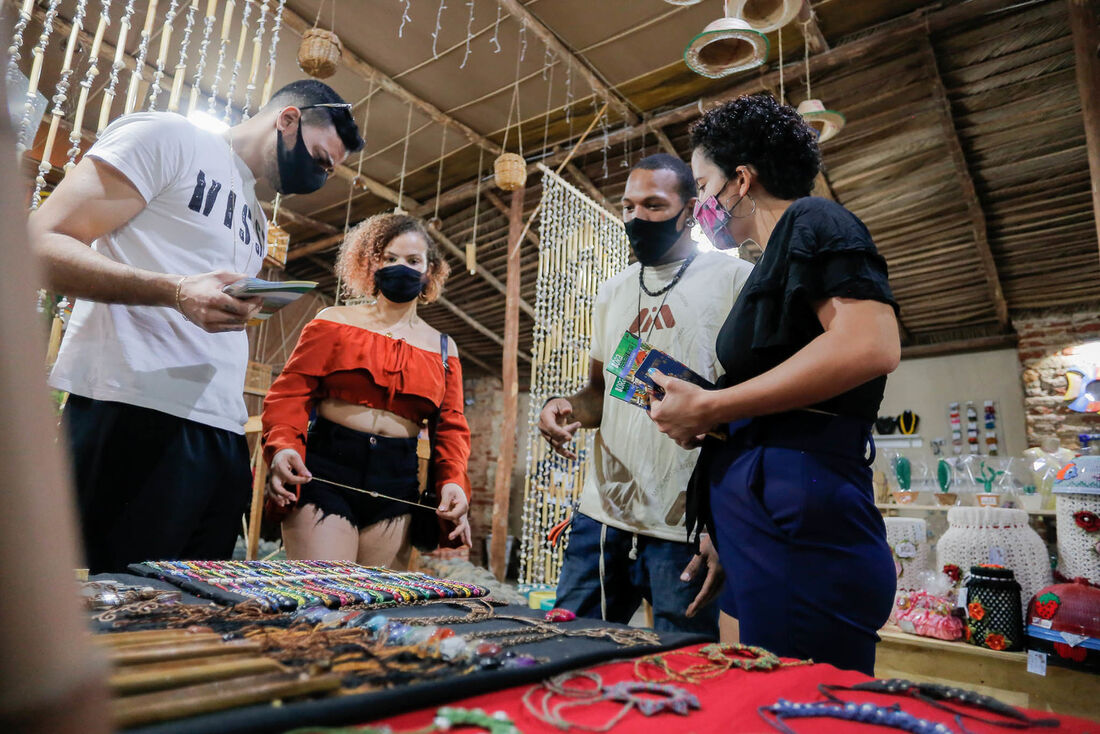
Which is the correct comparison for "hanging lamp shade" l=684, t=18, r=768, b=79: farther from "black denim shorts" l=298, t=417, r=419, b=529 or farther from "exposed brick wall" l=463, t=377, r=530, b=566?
"exposed brick wall" l=463, t=377, r=530, b=566

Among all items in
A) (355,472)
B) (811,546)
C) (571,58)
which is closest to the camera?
(811,546)

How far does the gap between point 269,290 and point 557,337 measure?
4.49m

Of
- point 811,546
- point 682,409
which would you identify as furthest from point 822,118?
point 811,546

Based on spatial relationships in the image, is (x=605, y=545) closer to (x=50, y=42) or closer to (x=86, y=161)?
(x=86, y=161)

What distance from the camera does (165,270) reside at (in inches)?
66.8

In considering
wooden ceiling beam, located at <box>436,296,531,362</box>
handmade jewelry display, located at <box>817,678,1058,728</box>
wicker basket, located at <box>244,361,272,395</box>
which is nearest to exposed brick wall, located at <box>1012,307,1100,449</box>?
wooden ceiling beam, located at <box>436,296,531,362</box>

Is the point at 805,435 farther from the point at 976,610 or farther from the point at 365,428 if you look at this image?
the point at 976,610

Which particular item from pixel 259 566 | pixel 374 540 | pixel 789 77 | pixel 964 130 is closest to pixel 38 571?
pixel 259 566

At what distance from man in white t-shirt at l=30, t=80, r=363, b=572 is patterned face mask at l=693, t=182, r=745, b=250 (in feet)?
3.74

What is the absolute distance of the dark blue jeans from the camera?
1.66 metres

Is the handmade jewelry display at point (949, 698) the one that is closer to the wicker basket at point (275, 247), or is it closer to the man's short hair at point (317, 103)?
the man's short hair at point (317, 103)

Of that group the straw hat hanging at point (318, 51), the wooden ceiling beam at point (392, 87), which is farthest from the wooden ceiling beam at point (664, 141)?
the straw hat hanging at point (318, 51)

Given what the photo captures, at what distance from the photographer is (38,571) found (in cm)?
27

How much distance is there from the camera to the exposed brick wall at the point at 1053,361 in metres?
7.49
